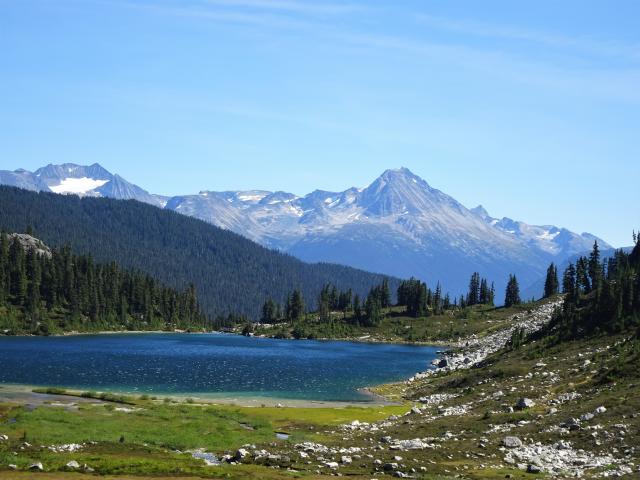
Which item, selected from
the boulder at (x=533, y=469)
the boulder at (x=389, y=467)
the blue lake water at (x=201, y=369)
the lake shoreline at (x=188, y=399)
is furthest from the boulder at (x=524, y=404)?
the blue lake water at (x=201, y=369)

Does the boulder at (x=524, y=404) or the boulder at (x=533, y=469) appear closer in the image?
the boulder at (x=533, y=469)

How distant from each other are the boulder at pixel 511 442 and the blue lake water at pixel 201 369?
48.0 m

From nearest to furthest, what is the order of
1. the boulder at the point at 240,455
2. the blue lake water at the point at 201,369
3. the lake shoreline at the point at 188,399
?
the boulder at the point at 240,455 < the lake shoreline at the point at 188,399 < the blue lake water at the point at 201,369

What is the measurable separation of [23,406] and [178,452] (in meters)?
28.2

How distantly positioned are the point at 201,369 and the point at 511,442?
94901 mm

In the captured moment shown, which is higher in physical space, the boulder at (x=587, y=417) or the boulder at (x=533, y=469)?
the boulder at (x=587, y=417)

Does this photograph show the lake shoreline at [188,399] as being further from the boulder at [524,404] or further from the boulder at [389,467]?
the boulder at [389,467]

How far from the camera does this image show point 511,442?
179ft

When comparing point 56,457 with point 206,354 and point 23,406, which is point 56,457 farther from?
point 206,354

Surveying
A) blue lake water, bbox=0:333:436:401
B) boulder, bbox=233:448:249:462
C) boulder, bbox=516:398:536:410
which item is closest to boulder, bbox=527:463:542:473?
boulder, bbox=233:448:249:462

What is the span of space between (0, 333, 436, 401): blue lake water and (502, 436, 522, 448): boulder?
158ft

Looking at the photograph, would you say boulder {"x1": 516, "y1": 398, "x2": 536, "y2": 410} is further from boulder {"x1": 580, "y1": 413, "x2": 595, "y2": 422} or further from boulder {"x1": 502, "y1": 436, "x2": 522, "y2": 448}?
boulder {"x1": 502, "y1": 436, "x2": 522, "y2": 448}

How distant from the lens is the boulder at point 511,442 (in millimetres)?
54144

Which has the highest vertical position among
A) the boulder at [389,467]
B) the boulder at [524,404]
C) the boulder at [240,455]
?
the boulder at [524,404]
